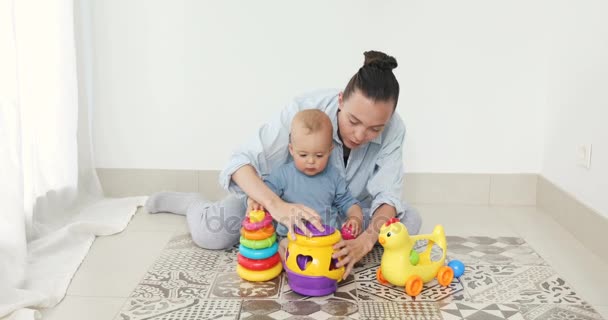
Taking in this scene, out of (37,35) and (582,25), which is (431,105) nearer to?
(582,25)

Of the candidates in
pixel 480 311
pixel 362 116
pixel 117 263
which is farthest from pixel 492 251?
pixel 117 263

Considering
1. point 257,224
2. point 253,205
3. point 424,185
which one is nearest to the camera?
point 257,224

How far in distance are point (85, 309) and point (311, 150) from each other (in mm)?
733

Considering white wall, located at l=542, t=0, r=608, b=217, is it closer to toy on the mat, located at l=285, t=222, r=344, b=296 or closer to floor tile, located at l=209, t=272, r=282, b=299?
toy on the mat, located at l=285, t=222, r=344, b=296

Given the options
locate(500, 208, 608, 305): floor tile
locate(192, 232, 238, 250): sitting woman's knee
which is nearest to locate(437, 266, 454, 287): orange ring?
locate(500, 208, 608, 305): floor tile

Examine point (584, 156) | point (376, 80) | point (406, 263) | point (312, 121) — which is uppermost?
point (376, 80)

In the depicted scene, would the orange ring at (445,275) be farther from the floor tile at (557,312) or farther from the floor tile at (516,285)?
the floor tile at (557,312)

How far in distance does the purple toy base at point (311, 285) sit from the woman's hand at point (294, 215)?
12cm

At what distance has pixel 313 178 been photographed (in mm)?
1886

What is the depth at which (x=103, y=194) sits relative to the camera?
264 cm

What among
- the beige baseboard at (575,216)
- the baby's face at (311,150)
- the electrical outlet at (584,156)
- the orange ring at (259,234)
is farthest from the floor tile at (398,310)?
the electrical outlet at (584,156)

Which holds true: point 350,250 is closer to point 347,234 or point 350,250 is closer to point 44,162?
point 347,234

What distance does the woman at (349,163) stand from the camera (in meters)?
1.69

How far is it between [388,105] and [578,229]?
38.1 inches
